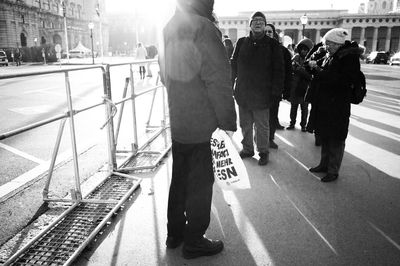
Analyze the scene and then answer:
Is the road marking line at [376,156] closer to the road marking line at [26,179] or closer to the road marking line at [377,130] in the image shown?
the road marking line at [377,130]

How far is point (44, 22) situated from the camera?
6719 cm

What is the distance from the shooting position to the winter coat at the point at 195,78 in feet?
8.79

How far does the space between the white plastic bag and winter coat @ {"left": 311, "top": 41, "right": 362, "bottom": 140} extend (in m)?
2.15

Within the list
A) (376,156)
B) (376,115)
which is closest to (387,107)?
(376,115)

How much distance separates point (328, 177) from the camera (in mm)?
4809

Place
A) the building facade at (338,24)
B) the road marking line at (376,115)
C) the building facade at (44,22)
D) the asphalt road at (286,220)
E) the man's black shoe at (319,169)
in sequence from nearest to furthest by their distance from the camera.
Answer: the asphalt road at (286,220) < the man's black shoe at (319,169) < the road marking line at (376,115) < the building facade at (44,22) < the building facade at (338,24)

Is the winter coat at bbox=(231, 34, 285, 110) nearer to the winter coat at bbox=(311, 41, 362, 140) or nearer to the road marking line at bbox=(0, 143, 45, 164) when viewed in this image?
the winter coat at bbox=(311, 41, 362, 140)

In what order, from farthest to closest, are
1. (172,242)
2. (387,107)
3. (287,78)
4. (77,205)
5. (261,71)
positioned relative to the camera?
1. (387,107)
2. (287,78)
3. (261,71)
4. (77,205)
5. (172,242)

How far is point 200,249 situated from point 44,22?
7418 centimetres

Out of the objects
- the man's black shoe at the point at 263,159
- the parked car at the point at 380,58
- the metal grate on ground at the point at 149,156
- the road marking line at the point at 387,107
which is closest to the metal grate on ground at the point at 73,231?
the metal grate on ground at the point at 149,156

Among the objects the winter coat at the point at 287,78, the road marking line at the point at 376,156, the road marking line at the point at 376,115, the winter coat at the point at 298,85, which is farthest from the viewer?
the road marking line at the point at 376,115

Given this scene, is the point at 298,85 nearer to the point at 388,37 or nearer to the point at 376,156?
the point at 376,156

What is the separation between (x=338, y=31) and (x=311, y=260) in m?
2.99

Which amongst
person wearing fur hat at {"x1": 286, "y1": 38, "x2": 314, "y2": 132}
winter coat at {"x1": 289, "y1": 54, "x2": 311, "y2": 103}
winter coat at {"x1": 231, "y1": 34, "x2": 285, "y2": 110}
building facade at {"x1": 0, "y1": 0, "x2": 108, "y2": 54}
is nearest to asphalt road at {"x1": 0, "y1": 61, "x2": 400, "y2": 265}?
winter coat at {"x1": 231, "y1": 34, "x2": 285, "y2": 110}
